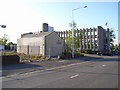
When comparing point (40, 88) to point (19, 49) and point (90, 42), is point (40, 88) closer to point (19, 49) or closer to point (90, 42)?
point (19, 49)

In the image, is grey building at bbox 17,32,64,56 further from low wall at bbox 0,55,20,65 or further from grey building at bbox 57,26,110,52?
grey building at bbox 57,26,110,52

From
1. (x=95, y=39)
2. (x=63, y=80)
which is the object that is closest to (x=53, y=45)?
(x=63, y=80)

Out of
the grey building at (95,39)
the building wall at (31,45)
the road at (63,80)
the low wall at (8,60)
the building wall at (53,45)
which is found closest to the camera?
the road at (63,80)

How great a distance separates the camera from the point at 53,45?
3844cm

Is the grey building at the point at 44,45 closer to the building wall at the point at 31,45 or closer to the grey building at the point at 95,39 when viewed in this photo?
the building wall at the point at 31,45

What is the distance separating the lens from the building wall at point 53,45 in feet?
120

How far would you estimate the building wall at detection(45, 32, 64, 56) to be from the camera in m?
36.6

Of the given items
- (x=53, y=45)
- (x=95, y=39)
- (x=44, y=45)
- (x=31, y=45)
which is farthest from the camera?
(x=95, y=39)

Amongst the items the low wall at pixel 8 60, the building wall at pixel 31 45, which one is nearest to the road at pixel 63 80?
the low wall at pixel 8 60

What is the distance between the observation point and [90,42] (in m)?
83.9

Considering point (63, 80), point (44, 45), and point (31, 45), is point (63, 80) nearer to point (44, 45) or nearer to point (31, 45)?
point (44, 45)

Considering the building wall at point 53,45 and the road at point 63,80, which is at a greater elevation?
the building wall at point 53,45

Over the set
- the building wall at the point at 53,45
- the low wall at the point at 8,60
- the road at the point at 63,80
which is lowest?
the road at the point at 63,80

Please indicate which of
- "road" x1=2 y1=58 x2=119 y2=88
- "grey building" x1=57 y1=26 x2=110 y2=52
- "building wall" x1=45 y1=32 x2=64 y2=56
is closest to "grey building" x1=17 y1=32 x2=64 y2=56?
"building wall" x1=45 y1=32 x2=64 y2=56
